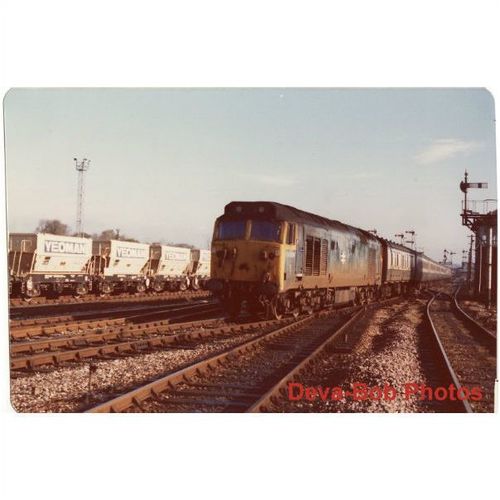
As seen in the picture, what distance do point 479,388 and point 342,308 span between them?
39.1ft

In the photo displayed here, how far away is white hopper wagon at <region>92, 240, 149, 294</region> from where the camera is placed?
81.8ft

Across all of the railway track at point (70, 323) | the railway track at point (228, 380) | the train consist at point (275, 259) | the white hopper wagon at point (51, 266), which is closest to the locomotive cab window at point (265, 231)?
the train consist at point (275, 259)

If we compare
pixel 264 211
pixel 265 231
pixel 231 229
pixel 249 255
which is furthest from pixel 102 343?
pixel 264 211

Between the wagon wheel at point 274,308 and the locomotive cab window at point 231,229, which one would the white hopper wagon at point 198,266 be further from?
the locomotive cab window at point 231,229

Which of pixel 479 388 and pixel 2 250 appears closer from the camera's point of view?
pixel 2 250

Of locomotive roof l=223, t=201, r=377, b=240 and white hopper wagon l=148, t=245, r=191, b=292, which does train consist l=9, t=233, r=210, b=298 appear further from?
locomotive roof l=223, t=201, r=377, b=240

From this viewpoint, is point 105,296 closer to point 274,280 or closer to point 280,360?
point 274,280

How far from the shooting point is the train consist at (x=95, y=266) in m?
19.8

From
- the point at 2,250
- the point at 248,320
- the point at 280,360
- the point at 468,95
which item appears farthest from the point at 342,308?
the point at 2,250

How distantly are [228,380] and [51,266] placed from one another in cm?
1442

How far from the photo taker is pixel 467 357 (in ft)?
35.5

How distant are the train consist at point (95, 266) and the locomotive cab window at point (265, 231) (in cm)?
552

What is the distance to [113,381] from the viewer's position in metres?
8.70

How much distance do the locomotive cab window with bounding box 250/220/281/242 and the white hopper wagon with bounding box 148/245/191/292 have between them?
1722 cm
